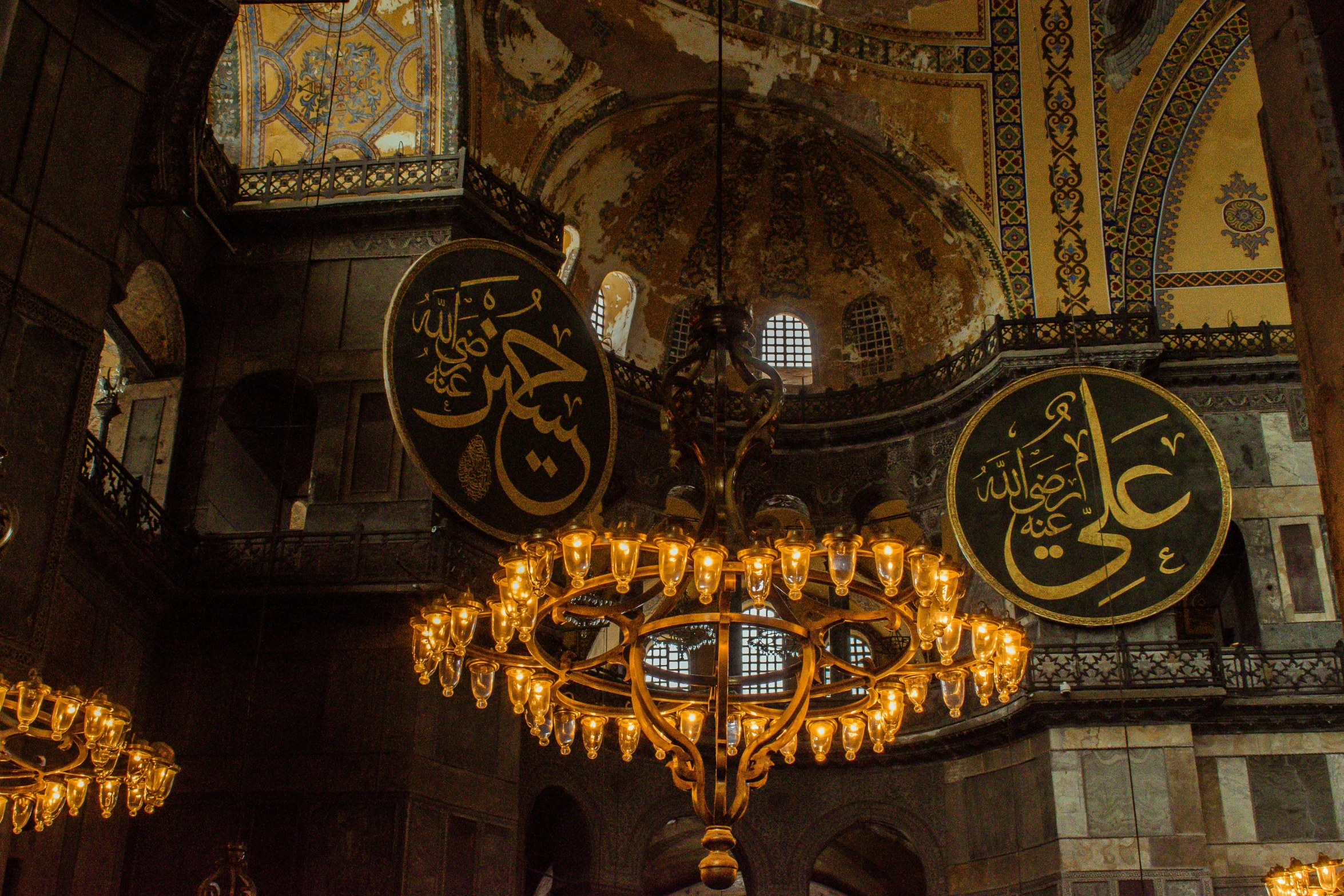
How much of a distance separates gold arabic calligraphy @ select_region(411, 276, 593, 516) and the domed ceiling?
8.71ft

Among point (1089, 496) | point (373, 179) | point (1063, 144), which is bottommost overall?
point (1089, 496)

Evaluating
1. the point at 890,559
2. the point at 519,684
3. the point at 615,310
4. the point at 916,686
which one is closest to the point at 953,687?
the point at 916,686

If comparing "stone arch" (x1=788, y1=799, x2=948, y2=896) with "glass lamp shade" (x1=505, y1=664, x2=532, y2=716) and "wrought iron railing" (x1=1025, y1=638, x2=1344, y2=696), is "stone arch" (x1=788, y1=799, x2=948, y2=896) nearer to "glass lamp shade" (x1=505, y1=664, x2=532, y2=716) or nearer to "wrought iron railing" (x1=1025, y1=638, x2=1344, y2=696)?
"wrought iron railing" (x1=1025, y1=638, x2=1344, y2=696)

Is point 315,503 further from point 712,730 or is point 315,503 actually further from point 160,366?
point 712,730

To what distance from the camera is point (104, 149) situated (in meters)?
5.73

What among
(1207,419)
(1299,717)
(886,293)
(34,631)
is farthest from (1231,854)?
(34,631)

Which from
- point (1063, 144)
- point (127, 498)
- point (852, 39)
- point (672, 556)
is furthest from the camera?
point (1063, 144)

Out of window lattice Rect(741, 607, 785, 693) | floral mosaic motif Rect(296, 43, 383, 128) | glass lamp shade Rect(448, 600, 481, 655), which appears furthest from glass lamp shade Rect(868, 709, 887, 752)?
floral mosaic motif Rect(296, 43, 383, 128)

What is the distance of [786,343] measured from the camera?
43.5 ft

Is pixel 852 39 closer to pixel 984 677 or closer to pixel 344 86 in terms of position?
pixel 344 86

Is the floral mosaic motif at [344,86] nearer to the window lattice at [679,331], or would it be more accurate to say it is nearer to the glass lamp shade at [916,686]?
the window lattice at [679,331]

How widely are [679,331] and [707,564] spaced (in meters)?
7.93

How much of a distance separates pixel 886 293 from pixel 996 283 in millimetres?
1257

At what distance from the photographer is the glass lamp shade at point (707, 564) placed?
17.3 ft
